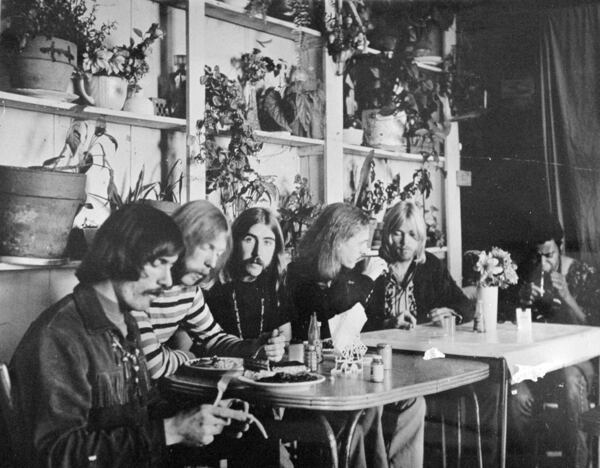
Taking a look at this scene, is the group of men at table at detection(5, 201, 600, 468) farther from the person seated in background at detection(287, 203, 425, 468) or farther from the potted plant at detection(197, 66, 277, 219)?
the potted plant at detection(197, 66, 277, 219)

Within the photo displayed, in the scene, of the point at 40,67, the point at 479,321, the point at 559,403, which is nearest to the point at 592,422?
the point at 479,321

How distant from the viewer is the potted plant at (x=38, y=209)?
2.46 meters

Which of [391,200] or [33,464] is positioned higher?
[391,200]

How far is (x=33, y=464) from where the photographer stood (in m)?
2.20

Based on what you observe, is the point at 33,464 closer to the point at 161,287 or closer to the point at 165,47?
the point at 161,287

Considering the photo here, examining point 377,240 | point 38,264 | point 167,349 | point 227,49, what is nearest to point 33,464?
point 38,264

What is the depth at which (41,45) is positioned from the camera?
262 centimetres

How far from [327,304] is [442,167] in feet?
5.36

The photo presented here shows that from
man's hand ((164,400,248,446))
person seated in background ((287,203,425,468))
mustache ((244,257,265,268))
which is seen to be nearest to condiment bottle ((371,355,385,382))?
person seated in background ((287,203,425,468))

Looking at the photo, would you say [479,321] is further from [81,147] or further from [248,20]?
[81,147]

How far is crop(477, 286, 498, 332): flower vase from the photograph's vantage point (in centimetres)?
405

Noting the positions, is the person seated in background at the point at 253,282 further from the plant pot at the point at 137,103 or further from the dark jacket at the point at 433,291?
the dark jacket at the point at 433,291

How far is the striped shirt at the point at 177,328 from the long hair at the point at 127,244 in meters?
0.27

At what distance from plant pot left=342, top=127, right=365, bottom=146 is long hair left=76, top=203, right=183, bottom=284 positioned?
5.53ft
